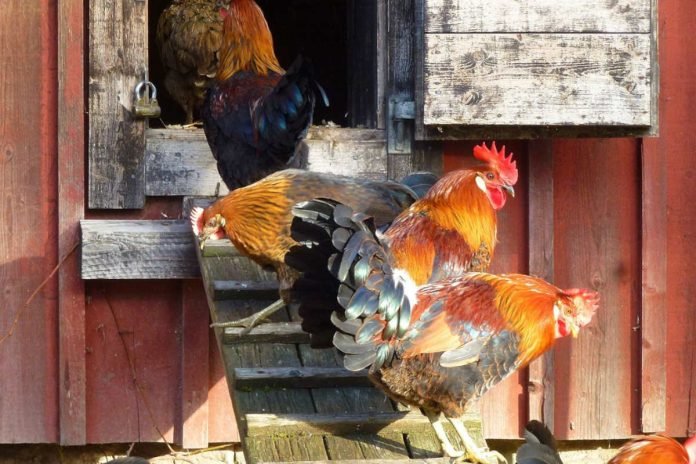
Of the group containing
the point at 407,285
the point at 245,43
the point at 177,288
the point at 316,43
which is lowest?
the point at 177,288

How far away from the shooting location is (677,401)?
6.20 m

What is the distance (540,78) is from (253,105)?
4.25 ft

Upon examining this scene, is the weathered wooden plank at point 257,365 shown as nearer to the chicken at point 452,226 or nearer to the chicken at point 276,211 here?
the chicken at point 276,211

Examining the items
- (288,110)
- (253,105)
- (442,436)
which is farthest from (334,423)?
(253,105)

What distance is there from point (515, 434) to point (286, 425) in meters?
2.10

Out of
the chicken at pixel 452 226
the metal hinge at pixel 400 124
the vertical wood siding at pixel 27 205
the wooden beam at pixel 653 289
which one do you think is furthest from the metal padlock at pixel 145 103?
the wooden beam at pixel 653 289

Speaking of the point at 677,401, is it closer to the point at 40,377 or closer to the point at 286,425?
the point at 286,425

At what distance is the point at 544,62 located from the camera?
18.3 ft

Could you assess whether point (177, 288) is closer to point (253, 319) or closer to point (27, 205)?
point (27, 205)

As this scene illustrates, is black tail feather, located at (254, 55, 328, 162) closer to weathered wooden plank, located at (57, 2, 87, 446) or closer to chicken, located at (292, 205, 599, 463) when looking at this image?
weathered wooden plank, located at (57, 2, 87, 446)

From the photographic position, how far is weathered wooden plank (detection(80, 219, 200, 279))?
18.9 feet

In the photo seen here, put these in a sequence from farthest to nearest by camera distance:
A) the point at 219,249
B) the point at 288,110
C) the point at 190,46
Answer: the point at 190,46, the point at 219,249, the point at 288,110

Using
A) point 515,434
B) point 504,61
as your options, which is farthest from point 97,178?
point 515,434

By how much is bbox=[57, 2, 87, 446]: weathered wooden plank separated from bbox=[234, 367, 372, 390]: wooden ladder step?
139 cm
